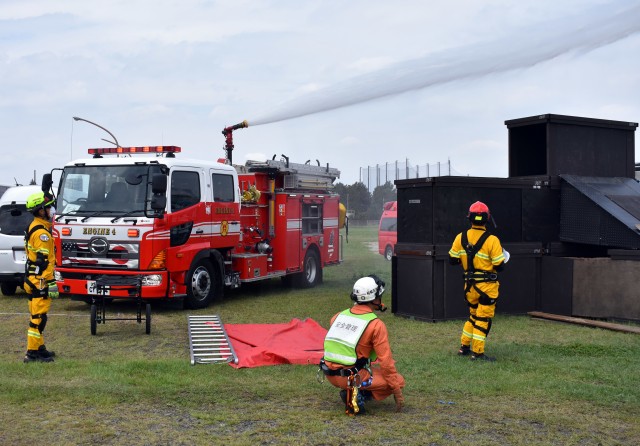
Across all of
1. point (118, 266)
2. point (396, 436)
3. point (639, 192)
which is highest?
point (639, 192)

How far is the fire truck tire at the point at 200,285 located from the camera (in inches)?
514

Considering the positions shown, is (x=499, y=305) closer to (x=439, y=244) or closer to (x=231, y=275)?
(x=439, y=244)

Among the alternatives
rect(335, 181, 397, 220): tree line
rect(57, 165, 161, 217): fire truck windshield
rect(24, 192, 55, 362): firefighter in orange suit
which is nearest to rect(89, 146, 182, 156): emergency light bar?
rect(57, 165, 161, 217): fire truck windshield

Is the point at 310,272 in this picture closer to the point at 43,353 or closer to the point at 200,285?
the point at 200,285

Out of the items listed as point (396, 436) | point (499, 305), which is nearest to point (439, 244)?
point (499, 305)

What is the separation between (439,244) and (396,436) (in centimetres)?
641

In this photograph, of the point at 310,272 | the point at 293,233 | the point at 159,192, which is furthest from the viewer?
the point at 310,272

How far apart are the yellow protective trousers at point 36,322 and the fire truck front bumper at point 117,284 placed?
9.25 ft

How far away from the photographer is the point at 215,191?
13711mm

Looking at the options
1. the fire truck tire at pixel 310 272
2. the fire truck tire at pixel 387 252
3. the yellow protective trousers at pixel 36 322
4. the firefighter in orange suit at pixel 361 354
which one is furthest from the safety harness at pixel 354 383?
the fire truck tire at pixel 387 252

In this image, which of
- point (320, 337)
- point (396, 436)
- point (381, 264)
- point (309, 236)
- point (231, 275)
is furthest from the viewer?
point (381, 264)

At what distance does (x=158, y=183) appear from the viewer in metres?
11.9

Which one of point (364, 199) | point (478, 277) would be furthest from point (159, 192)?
point (364, 199)

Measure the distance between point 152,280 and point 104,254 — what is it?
0.92 metres
